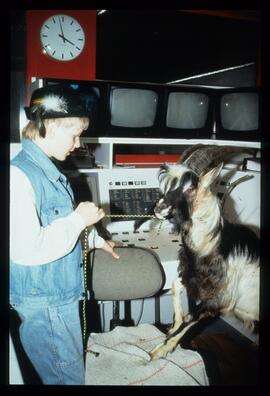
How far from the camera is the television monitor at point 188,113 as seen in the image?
1973mm

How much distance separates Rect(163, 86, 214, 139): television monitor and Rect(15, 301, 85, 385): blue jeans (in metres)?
1.12

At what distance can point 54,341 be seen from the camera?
1.26 metres

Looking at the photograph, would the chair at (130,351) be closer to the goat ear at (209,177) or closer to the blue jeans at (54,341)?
the blue jeans at (54,341)

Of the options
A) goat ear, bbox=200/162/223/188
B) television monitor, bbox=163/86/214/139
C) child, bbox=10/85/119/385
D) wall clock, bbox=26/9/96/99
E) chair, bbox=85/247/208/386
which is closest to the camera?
child, bbox=10/85/119/385

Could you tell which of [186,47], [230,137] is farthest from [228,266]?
[186,47]

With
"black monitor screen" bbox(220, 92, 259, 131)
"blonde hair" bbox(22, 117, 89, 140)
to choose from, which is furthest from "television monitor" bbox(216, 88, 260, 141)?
"blonde hair" bbox(22, 117, 89, 140)

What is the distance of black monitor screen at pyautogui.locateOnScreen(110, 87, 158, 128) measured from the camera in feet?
6.08

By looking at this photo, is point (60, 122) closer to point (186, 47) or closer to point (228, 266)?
point (228, 266)

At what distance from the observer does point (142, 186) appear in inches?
75.9

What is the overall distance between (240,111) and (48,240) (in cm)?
139

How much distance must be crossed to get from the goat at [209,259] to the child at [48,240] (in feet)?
1.40

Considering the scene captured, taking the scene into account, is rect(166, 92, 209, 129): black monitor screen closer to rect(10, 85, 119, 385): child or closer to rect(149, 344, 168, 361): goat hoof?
rect(10, 85, 119, 385): child

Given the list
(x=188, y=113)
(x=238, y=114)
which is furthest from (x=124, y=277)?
(x=238, y=114)

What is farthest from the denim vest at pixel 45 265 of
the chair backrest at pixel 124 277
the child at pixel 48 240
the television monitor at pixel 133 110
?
the television monitor at pixel 133 110
